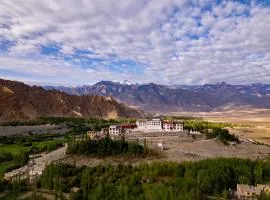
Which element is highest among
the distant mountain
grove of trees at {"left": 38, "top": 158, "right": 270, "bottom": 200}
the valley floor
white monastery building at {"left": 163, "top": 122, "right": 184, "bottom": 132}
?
the distant mountain

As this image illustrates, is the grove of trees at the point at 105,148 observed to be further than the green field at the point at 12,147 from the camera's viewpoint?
No

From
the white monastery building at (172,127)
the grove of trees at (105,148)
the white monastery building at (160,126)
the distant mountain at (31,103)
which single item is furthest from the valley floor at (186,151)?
the distant mountain at (31,103)

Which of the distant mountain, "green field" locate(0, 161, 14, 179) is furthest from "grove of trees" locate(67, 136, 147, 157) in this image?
the distant mountain

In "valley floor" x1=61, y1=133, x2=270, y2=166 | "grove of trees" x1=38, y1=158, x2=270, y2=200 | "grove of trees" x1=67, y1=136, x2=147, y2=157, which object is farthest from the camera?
"grove of trees" x1=67, y1=136, x2=147, y2=157

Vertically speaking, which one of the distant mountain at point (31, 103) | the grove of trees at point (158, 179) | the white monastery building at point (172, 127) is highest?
the distant mountain at point (31, 103)

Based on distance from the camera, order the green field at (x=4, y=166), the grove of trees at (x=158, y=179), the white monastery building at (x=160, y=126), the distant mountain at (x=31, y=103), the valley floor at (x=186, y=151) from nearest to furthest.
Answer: the grove of trees at (x=158, y=179) < the green field at (x=4, y=166) < the valley floor at (x=186, y=151) < the white monastery building at (x=160, y=126) < the distant mountain at (x=31, y=103)

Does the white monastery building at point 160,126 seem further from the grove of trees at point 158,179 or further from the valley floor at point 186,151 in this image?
the grove of trees at point 158,179

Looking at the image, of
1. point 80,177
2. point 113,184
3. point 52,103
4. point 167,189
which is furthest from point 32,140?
point 52,103

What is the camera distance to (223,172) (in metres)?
47.2

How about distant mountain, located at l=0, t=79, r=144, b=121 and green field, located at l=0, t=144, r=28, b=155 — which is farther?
distant mountain, located at l=0, t=79, r=144, b=121

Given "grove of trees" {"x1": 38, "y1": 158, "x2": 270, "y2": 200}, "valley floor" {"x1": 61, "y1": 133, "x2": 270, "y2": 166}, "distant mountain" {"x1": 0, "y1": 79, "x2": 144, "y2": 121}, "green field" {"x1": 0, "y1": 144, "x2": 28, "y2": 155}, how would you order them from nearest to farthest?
"grove of trees" {"x1": 38, "y1": 158, "x2": 270, "y2": 200} < "valley floor" {"x1": 61, "y1": 133, "x2": 270, "y2": 166} < "green field" {"x1": 0, "y1": 144, "x2": 28, "y2": 155} < "distant mountain" {"x1": 0, "y1": 79, "x2": 144, "y2": 121}

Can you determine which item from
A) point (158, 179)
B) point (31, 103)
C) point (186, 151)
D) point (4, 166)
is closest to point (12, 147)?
point (4, 166)

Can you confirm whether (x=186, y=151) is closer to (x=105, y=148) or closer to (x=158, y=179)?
(x=105, y=148)

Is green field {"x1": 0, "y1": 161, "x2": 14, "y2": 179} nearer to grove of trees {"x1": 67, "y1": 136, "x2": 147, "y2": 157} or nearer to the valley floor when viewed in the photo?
the valley floor
